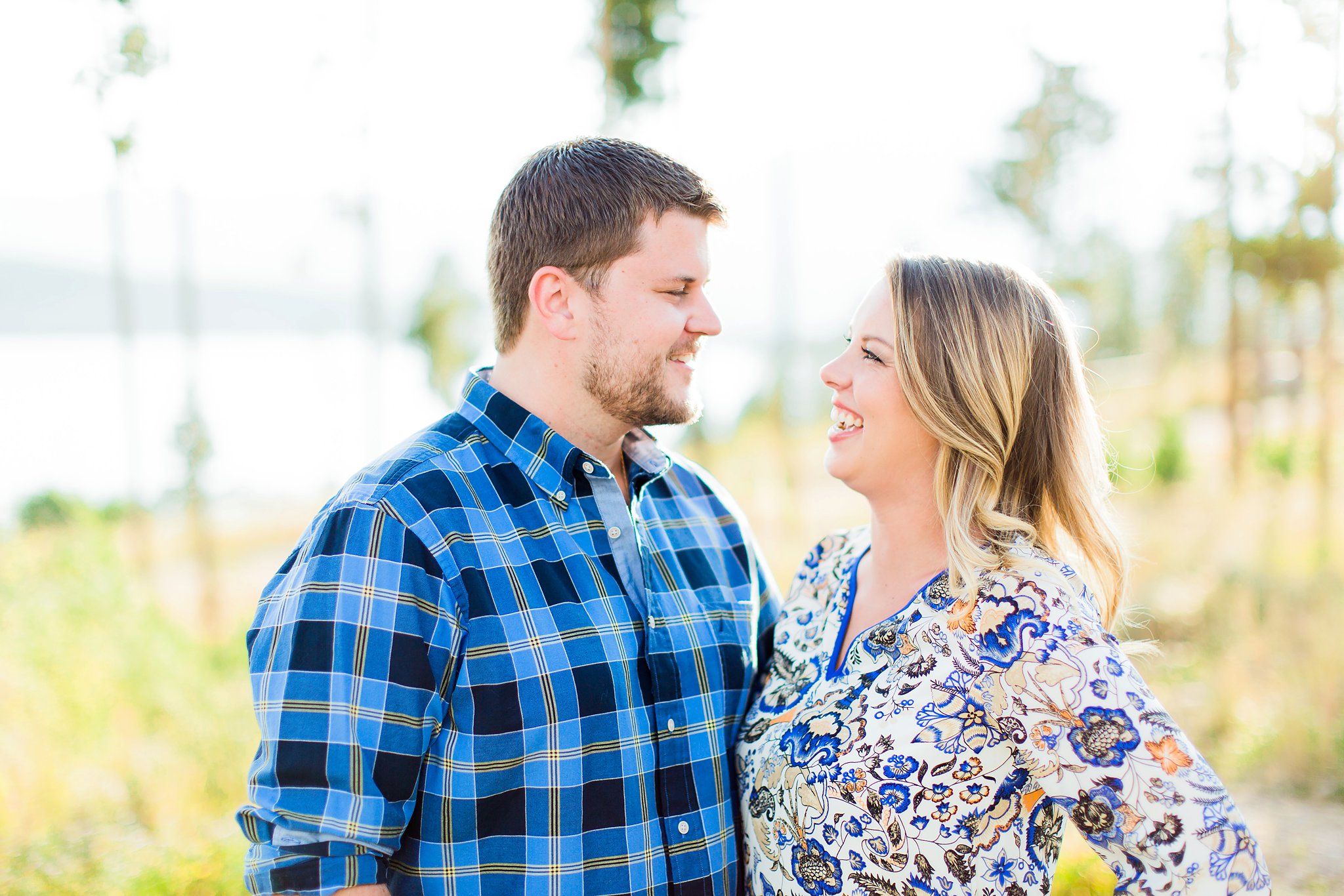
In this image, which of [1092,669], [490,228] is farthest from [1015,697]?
[490,228]

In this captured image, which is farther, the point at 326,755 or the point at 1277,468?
the point at 1277,468

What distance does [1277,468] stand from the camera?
8.41 metres

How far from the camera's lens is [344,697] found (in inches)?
60.9

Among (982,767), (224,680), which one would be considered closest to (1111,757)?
(982,767)

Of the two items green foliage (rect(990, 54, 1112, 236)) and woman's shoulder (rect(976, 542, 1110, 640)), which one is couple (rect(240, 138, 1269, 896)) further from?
green foliage (rect(990, 54, 1112, 236))

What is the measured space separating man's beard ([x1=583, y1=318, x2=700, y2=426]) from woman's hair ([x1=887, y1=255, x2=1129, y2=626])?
0.50 m

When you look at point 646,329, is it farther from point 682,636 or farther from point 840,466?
point 682,636

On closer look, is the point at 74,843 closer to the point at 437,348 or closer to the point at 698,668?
the point at 698,668

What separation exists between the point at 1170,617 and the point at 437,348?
22.8 feet

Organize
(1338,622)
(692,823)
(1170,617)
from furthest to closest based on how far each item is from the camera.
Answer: (1170,617) → (1338,622) → (692,823)

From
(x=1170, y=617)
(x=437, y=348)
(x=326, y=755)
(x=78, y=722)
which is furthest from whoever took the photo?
(x=437, y=348)

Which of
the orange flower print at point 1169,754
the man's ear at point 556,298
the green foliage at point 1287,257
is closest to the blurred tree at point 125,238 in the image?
the man's ear at point 556,298

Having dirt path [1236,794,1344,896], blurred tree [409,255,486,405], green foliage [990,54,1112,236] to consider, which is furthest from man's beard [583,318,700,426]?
green foliage [990,54,1112,236]

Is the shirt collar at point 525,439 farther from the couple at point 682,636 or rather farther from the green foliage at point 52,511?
the green foliage at point 52,511
